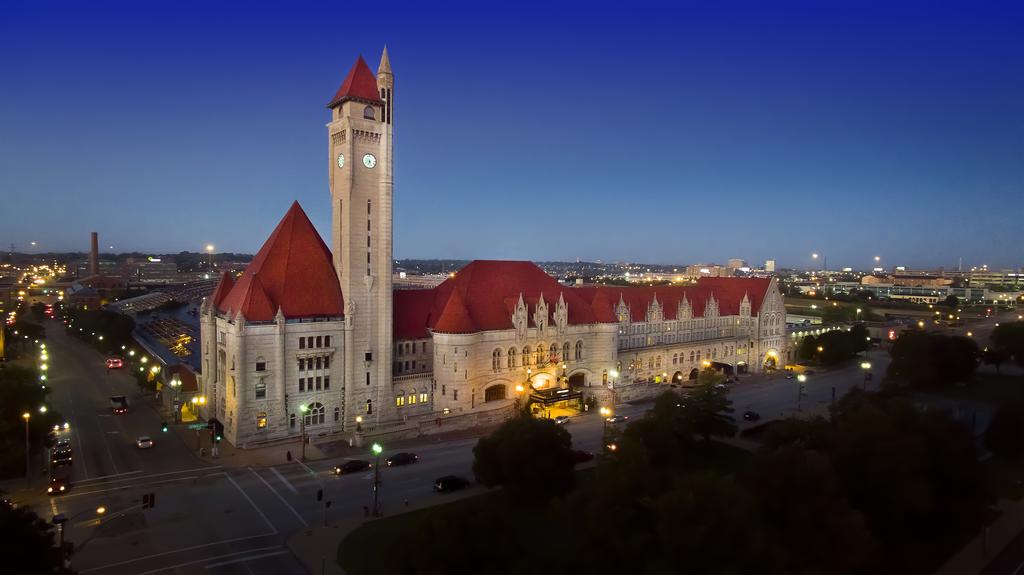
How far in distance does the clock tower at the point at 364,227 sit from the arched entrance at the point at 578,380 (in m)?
25.1

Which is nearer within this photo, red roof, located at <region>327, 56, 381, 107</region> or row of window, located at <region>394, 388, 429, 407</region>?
red roof, located at <region>327, 56, 381, 107</region>

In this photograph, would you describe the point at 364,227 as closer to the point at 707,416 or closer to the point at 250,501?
the point at 250,501

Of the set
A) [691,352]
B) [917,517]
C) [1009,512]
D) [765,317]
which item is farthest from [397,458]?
[765,317]

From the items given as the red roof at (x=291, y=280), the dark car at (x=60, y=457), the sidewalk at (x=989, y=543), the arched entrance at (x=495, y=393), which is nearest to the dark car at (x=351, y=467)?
the red roof at (x=291, y=280)

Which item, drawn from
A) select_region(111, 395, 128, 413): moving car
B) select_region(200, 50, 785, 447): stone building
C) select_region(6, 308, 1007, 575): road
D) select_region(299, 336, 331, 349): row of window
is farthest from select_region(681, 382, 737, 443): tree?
select_region(111, 395, 128, 413): moving car

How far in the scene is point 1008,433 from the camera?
2228 inches

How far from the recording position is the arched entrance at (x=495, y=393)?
72119 millimetres

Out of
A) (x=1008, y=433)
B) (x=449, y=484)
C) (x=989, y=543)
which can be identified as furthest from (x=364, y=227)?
(x=1008, y=433)

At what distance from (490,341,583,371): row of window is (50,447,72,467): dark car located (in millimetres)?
40216

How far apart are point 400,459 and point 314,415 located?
1347cm

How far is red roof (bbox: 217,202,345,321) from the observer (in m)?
59.0

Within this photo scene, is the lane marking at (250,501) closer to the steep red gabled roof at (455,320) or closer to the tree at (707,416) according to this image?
the steep red gabled roof at (455,320)

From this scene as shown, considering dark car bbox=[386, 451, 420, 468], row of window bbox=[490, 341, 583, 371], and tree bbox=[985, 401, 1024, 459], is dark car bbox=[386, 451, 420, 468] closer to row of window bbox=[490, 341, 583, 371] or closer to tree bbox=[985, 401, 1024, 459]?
row of window bbox=[490, 341, 583, 371]

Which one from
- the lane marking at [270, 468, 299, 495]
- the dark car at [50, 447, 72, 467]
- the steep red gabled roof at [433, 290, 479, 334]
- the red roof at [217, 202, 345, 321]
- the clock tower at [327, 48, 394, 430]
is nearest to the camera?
the lane marking at [270, 468, 299, 495]
